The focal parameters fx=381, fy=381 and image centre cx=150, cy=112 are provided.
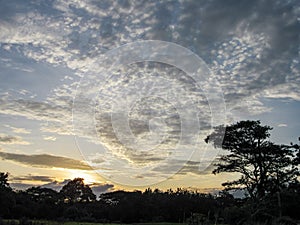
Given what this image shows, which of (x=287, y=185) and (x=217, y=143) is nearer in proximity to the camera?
(x=287, y=185)

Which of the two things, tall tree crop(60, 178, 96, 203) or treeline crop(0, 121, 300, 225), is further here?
tall tree crop(60, 178, 96, 203)

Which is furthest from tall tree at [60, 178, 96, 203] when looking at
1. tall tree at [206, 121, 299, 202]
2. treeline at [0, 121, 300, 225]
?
tall tree at [206, 121, 299, 202]

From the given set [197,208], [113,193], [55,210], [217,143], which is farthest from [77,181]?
[217,143]

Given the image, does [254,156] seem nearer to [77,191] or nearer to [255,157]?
[255,157]

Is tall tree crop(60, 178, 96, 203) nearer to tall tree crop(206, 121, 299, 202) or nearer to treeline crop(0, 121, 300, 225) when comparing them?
treeline crop(0, 121, 300, 225)

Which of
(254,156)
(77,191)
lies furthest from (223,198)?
(77,191)

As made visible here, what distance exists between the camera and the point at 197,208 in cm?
4394

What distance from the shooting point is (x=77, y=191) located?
250 feet

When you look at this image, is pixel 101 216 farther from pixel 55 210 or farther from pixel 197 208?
pixel 197 208

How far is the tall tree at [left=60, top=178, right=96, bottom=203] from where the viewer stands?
7321 cm

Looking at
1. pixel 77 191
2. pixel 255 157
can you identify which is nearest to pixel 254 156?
pixel 255 157

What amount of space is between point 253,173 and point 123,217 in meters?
21.0

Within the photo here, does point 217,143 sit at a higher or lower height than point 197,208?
higher

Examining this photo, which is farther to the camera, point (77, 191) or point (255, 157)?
point (77, 191)
